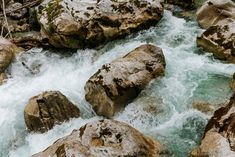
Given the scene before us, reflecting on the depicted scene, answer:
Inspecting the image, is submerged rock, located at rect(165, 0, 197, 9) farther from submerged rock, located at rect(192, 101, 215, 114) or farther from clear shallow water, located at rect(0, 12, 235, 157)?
submerged rock, located at rect(192, 101, 215, 114)

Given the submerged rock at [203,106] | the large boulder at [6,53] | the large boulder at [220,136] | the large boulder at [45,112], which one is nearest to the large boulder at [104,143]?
the large boulder at [220,136]

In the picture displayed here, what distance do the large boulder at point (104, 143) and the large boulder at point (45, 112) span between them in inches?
66.0

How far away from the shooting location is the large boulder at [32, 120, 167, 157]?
7031mm

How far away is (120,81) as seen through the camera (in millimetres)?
9477

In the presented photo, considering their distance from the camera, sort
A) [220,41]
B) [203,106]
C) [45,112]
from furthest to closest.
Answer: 1. [220,41]
2. [203,106]
3. [45,112]

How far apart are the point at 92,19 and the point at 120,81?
134 inches

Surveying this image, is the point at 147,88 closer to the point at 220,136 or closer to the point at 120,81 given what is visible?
the point at 120,81

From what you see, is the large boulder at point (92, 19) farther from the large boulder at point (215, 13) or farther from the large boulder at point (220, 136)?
the large boulder at point (220, 136)

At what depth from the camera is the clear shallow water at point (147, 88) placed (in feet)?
29.0

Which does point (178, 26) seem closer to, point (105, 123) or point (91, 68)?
point (91, 68)

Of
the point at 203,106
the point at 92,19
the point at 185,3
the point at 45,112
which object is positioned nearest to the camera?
the point at 45,112

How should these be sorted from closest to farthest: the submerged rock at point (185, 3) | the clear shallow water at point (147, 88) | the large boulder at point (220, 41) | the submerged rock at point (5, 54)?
1. the clear shallow water at point (147, 88)
2. the large boulder at point (220, 41)
3. the submerged rock at point (5, 54)
4. the submerged rock at point (185, 3)

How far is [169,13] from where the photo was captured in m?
13.7

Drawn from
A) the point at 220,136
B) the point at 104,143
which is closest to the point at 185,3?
the point at 220,136
